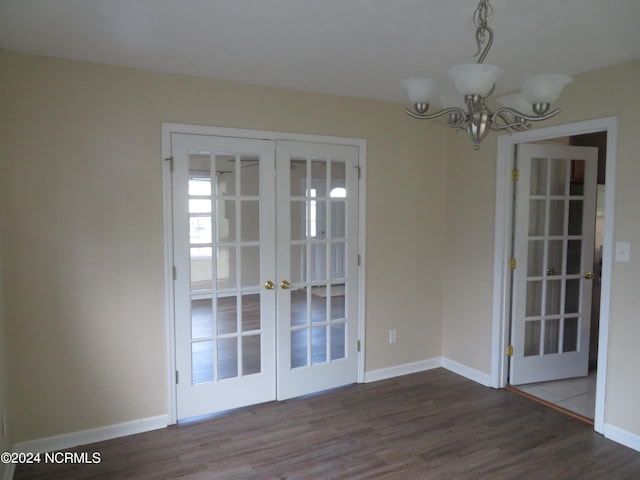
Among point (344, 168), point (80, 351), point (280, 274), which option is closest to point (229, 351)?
point (280, 274)

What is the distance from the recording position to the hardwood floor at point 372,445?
2.64 metres

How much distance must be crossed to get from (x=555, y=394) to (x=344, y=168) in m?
2.58

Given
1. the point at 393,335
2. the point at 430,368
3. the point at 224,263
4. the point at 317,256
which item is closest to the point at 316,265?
the point at 317,256

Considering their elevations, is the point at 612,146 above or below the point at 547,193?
above

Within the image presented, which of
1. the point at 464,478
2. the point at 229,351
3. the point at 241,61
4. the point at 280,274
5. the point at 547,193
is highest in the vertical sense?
the point at 241,61

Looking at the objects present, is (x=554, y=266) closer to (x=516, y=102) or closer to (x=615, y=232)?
(x=615, y=232)

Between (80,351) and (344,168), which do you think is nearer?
(80,351)

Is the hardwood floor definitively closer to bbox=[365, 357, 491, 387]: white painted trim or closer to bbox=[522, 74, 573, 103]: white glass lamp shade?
bbox=[365, 357, 491, 387]: white painted trim

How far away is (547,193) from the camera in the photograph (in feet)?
12.6

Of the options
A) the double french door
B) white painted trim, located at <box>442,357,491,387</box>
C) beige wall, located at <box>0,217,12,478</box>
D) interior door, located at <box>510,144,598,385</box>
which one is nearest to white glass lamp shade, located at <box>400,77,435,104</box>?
the double french door

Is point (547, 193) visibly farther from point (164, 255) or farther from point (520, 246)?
point (164, 255)

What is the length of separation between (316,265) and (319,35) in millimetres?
1826

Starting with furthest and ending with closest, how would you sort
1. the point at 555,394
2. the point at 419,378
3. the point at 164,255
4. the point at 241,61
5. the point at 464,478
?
the point at 419,378 → the point at 555,394 → the point at 164,255 → the point at 241,61 → the point at 464,478

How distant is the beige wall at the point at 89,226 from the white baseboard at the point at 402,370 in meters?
1.78
